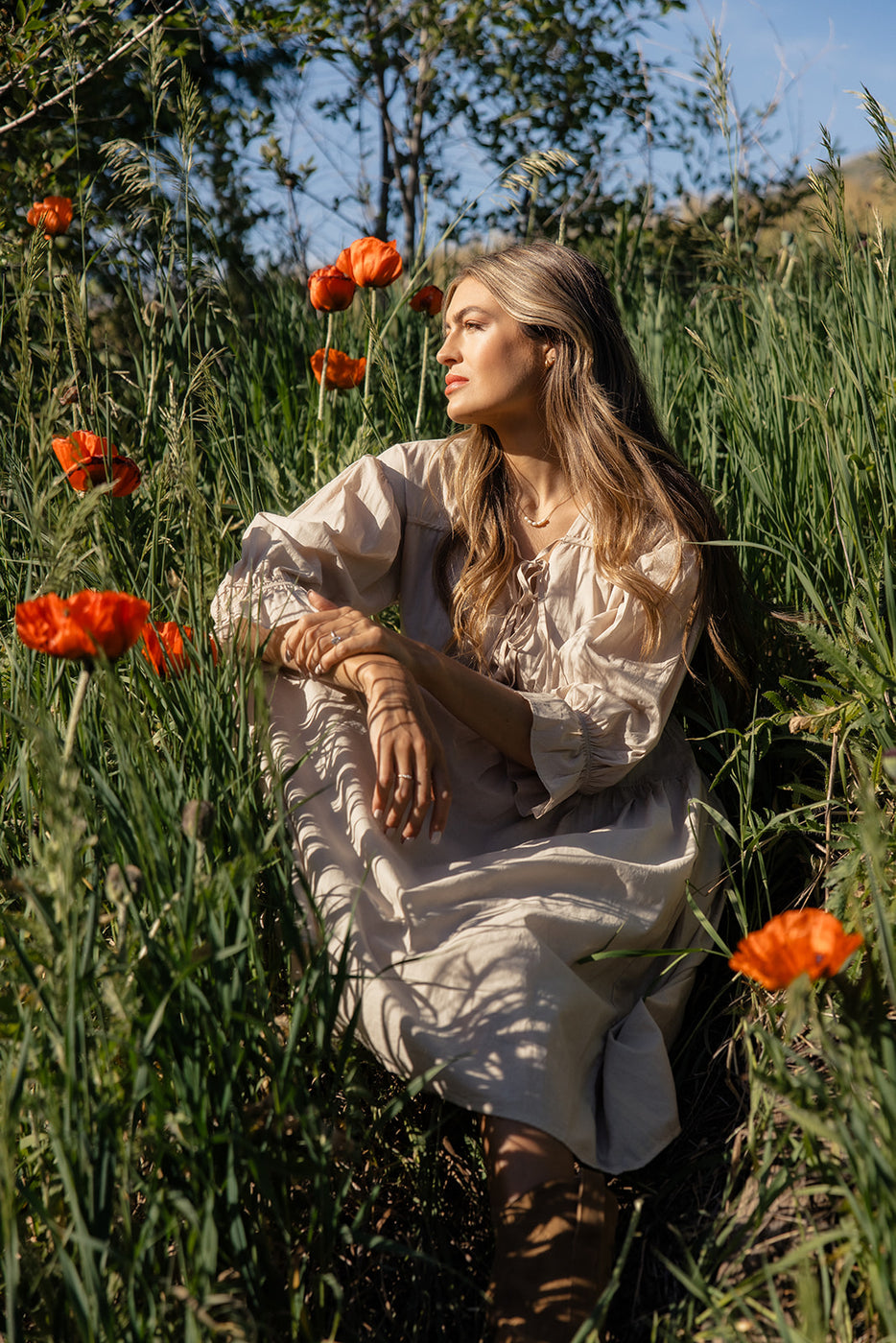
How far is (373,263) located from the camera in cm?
228

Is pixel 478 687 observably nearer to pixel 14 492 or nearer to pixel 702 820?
pixel 702 820

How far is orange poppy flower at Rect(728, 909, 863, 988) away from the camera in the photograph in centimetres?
93

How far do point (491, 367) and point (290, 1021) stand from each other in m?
1.26

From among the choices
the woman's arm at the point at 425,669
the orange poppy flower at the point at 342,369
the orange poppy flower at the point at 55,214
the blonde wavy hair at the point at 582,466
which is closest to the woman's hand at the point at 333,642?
the woman's arm at the point at 425,669

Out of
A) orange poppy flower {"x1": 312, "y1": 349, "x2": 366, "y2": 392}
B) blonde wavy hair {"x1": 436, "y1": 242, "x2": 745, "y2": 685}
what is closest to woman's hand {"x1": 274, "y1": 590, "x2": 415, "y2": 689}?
blonde wavy hair {"x1": 436, "y1": 242, "x2": 745, "y2": 685}

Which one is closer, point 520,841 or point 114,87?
point 520,841

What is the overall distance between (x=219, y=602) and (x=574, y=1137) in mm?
964

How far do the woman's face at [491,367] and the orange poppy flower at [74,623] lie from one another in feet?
3.51

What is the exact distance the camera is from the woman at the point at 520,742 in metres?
1.29

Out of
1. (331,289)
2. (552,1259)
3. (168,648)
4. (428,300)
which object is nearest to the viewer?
(552,1259)

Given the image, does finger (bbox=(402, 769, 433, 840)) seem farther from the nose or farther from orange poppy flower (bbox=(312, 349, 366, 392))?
orange poppy flower (bbox=(312, 349, 366, 392))

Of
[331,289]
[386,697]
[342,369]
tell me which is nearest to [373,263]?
[331,289]

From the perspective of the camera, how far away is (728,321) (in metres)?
2.92

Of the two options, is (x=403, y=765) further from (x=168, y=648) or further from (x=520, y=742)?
(x=168, y=648)
